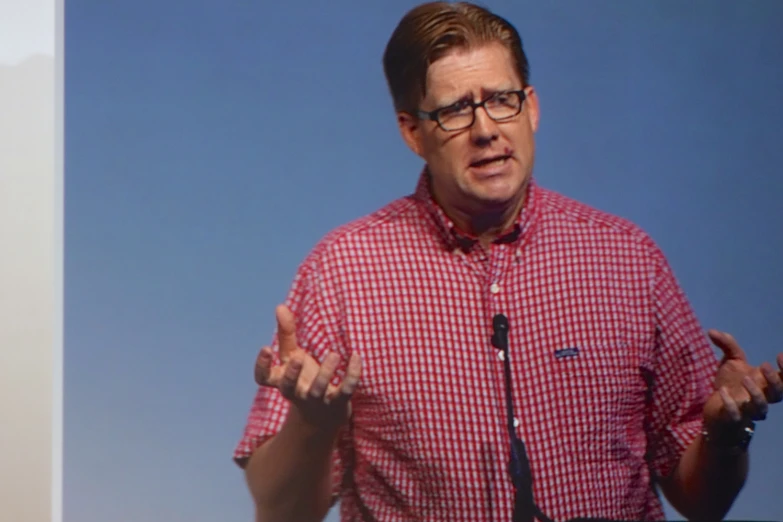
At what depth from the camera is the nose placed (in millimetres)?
1952

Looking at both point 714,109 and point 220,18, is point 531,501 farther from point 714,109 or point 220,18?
point 220,18

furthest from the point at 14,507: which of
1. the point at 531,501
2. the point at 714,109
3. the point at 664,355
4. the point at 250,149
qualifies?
the point at 714,109

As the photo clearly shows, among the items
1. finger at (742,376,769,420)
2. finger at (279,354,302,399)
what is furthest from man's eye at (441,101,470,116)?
finger at (742,376,769,420)

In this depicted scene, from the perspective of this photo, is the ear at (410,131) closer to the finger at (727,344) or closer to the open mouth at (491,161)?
the open mouth at (491,161)

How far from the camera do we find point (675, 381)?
78.2 inches

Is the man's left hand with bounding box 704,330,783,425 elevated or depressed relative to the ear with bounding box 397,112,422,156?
depressed

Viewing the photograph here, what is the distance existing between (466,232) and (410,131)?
0.87ft

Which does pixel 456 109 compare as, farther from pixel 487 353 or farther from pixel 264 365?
pixel 264 365

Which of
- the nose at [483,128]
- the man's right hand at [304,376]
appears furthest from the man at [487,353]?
the man's right hand at [304,376]

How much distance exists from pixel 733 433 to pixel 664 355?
21 cm

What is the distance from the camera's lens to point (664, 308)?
203cm

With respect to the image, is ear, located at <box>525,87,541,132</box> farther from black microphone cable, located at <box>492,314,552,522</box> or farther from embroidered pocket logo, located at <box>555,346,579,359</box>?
black microphone cable, located at <box>492,314,552,522</box>

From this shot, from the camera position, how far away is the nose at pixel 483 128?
1952 mm

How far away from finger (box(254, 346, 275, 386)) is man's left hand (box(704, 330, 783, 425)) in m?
0.80
